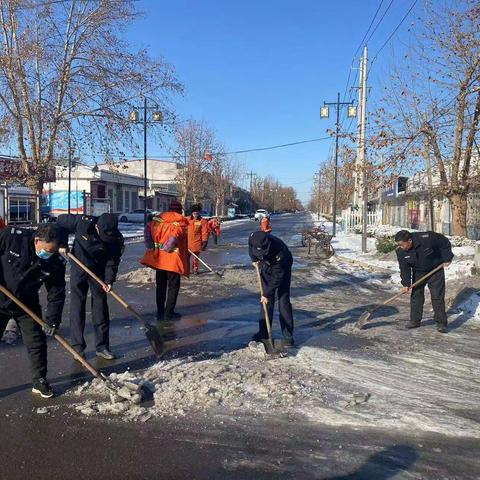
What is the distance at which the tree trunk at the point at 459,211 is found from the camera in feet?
59.0

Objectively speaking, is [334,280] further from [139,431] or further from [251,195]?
[251,195]

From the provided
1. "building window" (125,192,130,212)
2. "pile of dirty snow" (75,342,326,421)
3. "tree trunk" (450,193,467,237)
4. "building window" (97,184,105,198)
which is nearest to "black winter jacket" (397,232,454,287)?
"pile of dirty snow" (75,342,326,421)

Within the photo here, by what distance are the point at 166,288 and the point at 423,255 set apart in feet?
12.3

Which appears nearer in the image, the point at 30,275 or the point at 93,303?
the point at 30,275

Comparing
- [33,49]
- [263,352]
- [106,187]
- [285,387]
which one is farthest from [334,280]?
[106,187]


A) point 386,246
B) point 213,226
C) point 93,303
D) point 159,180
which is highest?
point 159,180

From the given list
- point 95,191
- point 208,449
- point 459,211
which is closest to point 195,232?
point 208,449

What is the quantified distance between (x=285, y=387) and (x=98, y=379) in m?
1.70

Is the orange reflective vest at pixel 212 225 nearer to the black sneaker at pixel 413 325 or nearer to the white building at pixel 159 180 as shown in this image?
the black sneaker at pixel 413 325

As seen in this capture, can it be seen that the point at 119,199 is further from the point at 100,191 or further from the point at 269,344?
the point at 269,344

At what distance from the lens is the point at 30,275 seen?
4.53m

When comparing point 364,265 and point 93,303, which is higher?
point 93,303

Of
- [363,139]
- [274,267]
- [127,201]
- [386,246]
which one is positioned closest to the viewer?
[274,267]

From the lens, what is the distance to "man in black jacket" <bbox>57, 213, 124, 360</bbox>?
5691 mm
